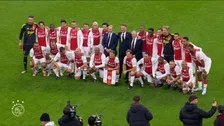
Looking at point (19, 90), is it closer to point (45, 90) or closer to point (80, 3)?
point (45, 90)

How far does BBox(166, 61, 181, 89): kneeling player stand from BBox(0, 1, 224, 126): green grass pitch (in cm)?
33

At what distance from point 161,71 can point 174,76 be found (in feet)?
1.61

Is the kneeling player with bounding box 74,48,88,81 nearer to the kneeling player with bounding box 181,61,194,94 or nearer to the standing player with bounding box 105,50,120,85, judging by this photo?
the standing player with bounding box 105,50,120,85

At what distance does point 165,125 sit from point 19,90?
17.6ft

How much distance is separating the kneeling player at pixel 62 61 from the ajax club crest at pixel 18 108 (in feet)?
7.43

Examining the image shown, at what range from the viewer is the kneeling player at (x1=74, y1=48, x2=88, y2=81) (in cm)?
1977

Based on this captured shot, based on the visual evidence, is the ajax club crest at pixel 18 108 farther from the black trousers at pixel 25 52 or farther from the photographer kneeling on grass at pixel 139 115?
the photographer kneeling on grass at pixel 139 115

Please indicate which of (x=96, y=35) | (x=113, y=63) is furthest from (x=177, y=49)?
(x=96, y=35)

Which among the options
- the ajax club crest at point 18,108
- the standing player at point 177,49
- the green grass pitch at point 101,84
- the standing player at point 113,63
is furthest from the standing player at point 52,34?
the standing player at point 177,49

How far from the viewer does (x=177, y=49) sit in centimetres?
1908

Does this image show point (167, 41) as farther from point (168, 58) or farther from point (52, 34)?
point (52, 34)

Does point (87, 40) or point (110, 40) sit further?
point (87, 40)

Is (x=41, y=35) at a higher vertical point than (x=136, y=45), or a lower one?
higher

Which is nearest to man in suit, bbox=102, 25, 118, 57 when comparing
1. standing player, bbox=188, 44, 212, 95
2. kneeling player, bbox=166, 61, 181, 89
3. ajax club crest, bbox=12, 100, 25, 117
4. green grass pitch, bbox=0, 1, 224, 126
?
green grass pitch, bbox=0, 1, 224, 126
